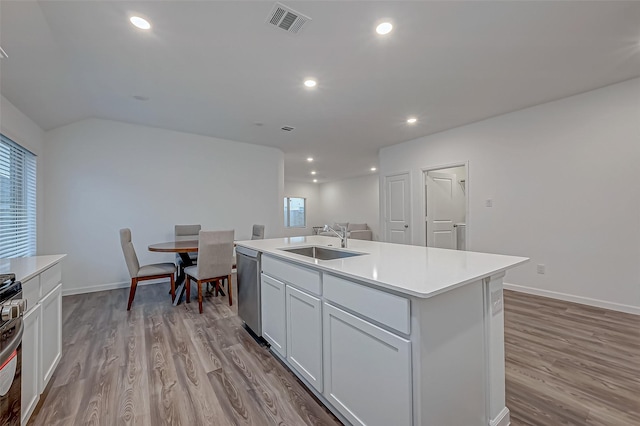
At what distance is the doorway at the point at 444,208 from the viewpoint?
507cm

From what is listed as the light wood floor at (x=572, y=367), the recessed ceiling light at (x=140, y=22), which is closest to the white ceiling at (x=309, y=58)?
the recessed ceiling light at (x=140, y=22)

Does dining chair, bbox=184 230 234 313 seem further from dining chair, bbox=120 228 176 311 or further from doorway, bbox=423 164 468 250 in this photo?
doorway, bbox=423 164 468 250

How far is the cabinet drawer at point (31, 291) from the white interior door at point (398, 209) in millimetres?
5076

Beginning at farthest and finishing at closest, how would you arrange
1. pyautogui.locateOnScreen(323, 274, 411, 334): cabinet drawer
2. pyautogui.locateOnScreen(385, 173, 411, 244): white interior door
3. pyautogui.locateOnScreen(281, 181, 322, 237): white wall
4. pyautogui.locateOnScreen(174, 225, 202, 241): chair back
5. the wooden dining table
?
1. pyautogui.locateOnScreen(281, 181, 322, 237): white wall
2. pyautogui.locateOnScreen(385, 173, 411, 244): white interior door
3. pyautogui.locateOnScreen(174, 225, 202, 241): chair back
4. the wooden dining table
5. pyautogui.locateOnScreen(323, 274, 411, 334): cabinet drawer

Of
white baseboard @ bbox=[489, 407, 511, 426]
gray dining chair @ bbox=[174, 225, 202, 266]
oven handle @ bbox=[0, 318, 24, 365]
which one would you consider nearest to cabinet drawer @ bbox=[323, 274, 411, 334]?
white baseboard @ bbox=[489, 407, 511, 426]

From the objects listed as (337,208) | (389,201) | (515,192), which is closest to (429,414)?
Answer: (515,192)

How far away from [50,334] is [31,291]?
1.91 feet

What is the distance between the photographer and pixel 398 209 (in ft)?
17.9

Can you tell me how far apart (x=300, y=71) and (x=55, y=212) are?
159 inches

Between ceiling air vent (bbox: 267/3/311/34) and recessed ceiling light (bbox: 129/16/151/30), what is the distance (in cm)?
94

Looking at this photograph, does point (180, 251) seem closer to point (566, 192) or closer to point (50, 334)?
point (50, 334)

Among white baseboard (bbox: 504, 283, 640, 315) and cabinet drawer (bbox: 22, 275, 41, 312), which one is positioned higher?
cabinet drawer (bbox: 22, 275, 41, 312)

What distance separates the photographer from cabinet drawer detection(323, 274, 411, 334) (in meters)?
1.07

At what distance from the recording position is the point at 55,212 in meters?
3.74
